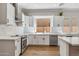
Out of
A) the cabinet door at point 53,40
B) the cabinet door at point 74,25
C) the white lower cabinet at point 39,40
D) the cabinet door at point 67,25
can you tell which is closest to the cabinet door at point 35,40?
the white lower cabinet at point 39,40

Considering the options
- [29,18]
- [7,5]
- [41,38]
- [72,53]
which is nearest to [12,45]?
[7,5]

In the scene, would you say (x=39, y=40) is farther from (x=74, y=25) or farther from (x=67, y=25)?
(x=74, y=25)

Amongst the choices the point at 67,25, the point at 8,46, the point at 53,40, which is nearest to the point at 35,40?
the point at 53,40

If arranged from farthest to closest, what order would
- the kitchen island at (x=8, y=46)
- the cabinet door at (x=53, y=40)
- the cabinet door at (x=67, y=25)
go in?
the cabinet door at (x=67, y=25) < the cabinet door at (x=53, y=40) < the kitchen island at (x=8, y=46)

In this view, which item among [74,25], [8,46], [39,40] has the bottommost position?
[39,40]

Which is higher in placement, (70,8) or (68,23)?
(70,8)

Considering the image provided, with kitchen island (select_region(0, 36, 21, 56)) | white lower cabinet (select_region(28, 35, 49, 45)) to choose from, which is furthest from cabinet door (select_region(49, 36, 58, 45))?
kitchen island (select_region(0, 36, 21, 56))

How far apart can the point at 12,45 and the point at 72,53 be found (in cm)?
177

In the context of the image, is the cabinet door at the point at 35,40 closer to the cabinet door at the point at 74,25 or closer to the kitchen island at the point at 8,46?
the cabinet door at the point at 74,25

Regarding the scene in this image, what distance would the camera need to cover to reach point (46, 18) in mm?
7922

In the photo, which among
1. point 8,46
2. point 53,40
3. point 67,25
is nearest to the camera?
point 8,46

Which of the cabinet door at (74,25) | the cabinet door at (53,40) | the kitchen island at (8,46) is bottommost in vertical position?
the cabinet door at (53,40)

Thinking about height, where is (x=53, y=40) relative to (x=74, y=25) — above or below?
below

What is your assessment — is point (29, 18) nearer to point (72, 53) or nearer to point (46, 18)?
point (46, 18)
